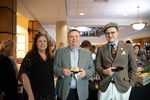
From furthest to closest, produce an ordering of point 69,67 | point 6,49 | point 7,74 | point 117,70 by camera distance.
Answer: point 6,49 < point 7,74 < point 69,67 < point 117,70

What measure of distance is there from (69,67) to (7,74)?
3.72 ft

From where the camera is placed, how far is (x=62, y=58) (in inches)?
82.2

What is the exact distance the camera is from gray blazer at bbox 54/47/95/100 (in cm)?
203

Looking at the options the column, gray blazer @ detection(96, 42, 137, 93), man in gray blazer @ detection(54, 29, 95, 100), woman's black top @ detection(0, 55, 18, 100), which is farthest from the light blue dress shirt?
the column

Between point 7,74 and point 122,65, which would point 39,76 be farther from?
point 122,65

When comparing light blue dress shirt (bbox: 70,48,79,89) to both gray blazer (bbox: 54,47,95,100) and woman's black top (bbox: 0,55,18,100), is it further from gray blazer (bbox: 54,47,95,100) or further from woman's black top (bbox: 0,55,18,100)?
woman's black top (bbox: 0,55,18,100)

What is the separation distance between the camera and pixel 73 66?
6.82ft

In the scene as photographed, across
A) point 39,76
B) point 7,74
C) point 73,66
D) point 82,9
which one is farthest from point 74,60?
point 82,9

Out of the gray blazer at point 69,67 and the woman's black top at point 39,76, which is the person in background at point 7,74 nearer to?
the woman's black top at point 39,76

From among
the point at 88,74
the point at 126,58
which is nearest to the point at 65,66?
the point at 88,74

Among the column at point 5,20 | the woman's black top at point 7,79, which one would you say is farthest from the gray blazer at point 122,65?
the column at point 5,20

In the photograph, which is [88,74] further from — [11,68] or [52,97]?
[11,68]

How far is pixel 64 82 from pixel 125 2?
16.5ft

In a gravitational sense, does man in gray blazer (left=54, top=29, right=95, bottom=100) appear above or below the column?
below
